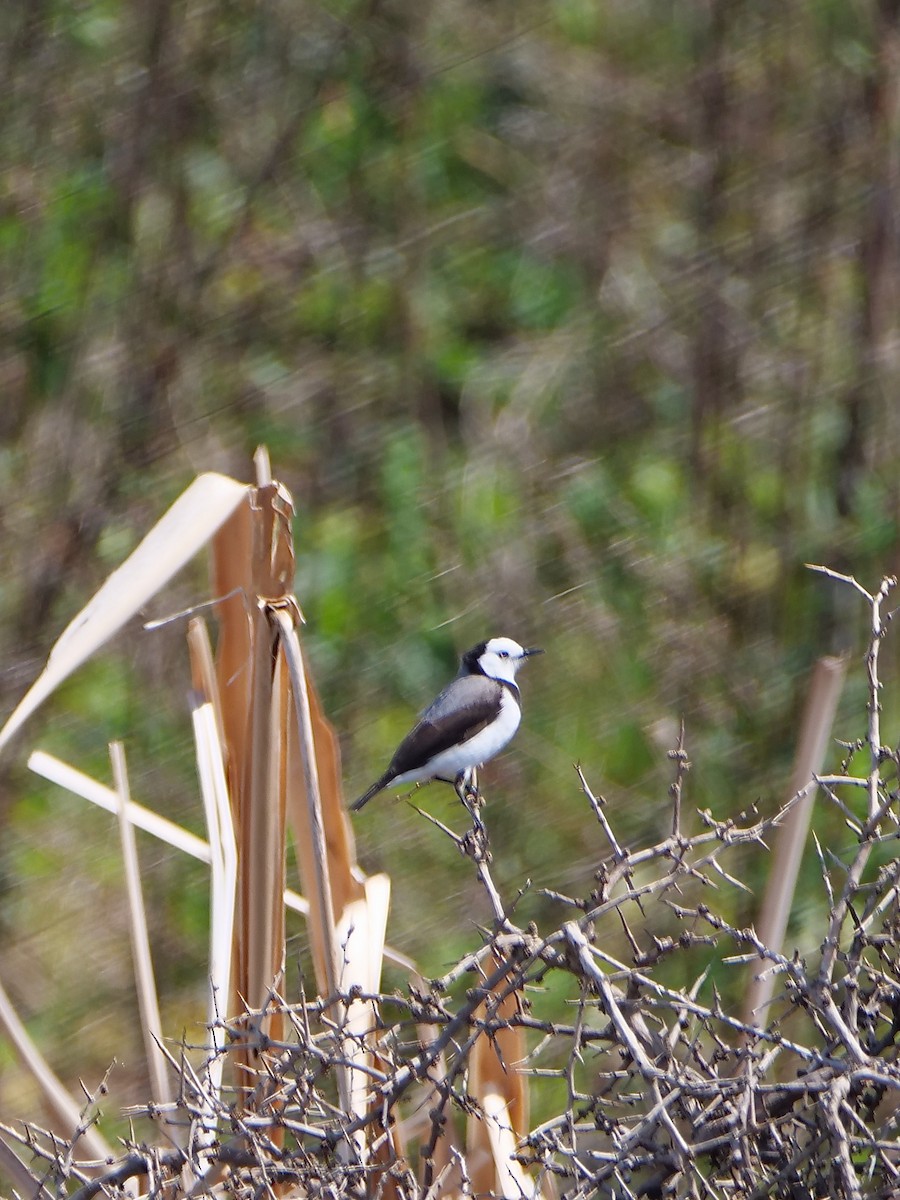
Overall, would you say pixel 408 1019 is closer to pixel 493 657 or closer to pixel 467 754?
pixel 467 754

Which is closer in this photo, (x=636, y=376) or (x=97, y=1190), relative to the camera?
(x=97, y=1190)

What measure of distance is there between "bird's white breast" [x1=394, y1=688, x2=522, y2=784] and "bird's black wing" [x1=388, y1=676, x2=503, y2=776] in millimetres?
17

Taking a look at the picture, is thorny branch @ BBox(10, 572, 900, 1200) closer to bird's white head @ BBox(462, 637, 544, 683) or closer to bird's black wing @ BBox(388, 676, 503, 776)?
bird's black wing @ BBox(388, 676, 503, 776)

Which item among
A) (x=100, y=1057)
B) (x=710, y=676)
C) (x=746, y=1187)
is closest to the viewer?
(x=746, y=1187)

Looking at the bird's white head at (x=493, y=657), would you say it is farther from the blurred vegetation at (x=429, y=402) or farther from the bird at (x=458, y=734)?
the blurred vegetation at (x=429, y=402)

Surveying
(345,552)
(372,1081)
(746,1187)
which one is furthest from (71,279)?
(746,1187)

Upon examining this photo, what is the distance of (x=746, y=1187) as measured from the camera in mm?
1755

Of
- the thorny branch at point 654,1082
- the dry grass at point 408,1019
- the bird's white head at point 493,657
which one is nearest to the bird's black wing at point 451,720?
the bird's white head at point 493,657

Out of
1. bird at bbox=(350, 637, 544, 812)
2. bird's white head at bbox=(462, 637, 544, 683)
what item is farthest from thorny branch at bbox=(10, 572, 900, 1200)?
bird's white head at bbox=(462, 637, 544, 683)

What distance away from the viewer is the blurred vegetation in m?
5.14

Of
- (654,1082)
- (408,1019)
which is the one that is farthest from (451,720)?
(654,1082)

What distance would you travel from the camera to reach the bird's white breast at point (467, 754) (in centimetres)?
379

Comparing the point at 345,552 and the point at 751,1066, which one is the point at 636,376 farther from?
the point at 751,1066

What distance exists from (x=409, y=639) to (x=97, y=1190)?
12.1 feet
